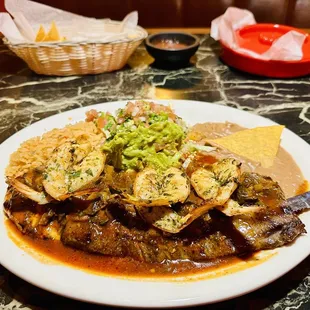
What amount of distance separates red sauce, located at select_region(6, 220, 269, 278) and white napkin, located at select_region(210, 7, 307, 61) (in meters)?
2.31

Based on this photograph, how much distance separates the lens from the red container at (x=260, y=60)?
350 centimetres

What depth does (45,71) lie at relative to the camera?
3.61 meters

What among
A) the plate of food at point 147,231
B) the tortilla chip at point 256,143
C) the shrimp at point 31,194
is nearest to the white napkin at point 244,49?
the tortilla chip at point 256,143

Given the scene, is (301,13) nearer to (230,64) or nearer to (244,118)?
(230,64)

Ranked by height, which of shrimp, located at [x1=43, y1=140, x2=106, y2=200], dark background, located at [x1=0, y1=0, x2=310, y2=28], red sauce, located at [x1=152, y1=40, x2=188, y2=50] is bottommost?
dark background, located at [x1=0, y1=0, x2=310, y2=28]

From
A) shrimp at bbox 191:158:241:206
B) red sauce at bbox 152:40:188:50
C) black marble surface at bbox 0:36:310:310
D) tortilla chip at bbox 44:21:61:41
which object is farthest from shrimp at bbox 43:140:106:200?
red sauce at bbox 152:40:188:50

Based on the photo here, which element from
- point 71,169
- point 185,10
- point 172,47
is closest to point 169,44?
point 172,47

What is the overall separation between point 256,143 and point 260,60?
1.38 meters

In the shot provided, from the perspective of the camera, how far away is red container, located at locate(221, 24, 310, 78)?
11.5 ft

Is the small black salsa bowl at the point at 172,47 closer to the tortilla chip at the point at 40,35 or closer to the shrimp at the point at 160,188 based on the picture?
the tortilla chip at the point at 40,35

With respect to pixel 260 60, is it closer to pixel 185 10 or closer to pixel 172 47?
pixel 172 47

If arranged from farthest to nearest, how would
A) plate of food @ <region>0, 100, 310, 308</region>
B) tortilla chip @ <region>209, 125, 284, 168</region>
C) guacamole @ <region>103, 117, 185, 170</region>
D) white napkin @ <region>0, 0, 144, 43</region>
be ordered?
1. white napkin @ <region>0, 0, 144, 43</region>
2. tortilla chip @ <region>209, 125, 284, 168</region>
3. guacamole @ <region>103, 117, 185, 170</region>
4. plate of food @ <region>0, 100, 310, 308</region>

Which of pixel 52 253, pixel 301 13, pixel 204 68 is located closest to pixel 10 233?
pixel 52 253

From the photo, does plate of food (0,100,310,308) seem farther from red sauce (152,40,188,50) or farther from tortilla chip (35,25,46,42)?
red sauce (152,40,188,50)
